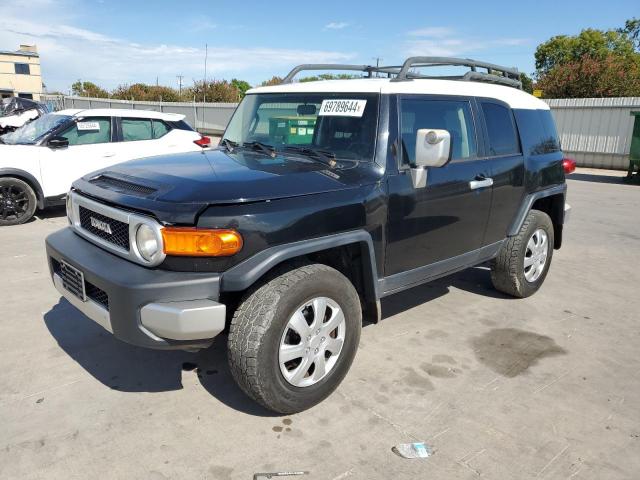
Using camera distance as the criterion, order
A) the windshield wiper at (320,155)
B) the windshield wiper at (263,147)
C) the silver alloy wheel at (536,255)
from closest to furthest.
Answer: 1. the windshield wiper at (320,155)
2. the windshield wiper at (263,147)
3. the silver alloy wheel at (536,255)

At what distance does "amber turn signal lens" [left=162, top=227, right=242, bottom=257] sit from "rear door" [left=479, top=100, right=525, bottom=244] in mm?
2488

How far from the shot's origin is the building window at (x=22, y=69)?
71000mm

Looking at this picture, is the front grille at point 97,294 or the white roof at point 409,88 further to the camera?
the white roof at point 409,88

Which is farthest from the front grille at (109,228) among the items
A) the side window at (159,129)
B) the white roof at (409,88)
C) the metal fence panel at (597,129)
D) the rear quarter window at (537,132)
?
the metal fence panel at (597,129)

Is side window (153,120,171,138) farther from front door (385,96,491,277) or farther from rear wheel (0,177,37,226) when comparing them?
Answer: front door (385,96,491,277)

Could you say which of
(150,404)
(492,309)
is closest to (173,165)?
(150,404)

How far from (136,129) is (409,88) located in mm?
6330

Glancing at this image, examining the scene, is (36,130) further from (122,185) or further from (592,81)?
(592,81)

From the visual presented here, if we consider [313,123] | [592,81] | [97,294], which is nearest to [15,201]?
[97,294]

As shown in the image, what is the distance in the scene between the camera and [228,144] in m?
4.08

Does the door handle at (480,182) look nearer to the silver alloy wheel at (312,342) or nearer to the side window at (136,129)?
the silver alloy wheel at (312,342)

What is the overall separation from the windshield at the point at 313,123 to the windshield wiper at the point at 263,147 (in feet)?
0.06

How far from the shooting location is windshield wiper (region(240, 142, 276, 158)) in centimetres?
363

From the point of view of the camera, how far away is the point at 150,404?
9.95ft
